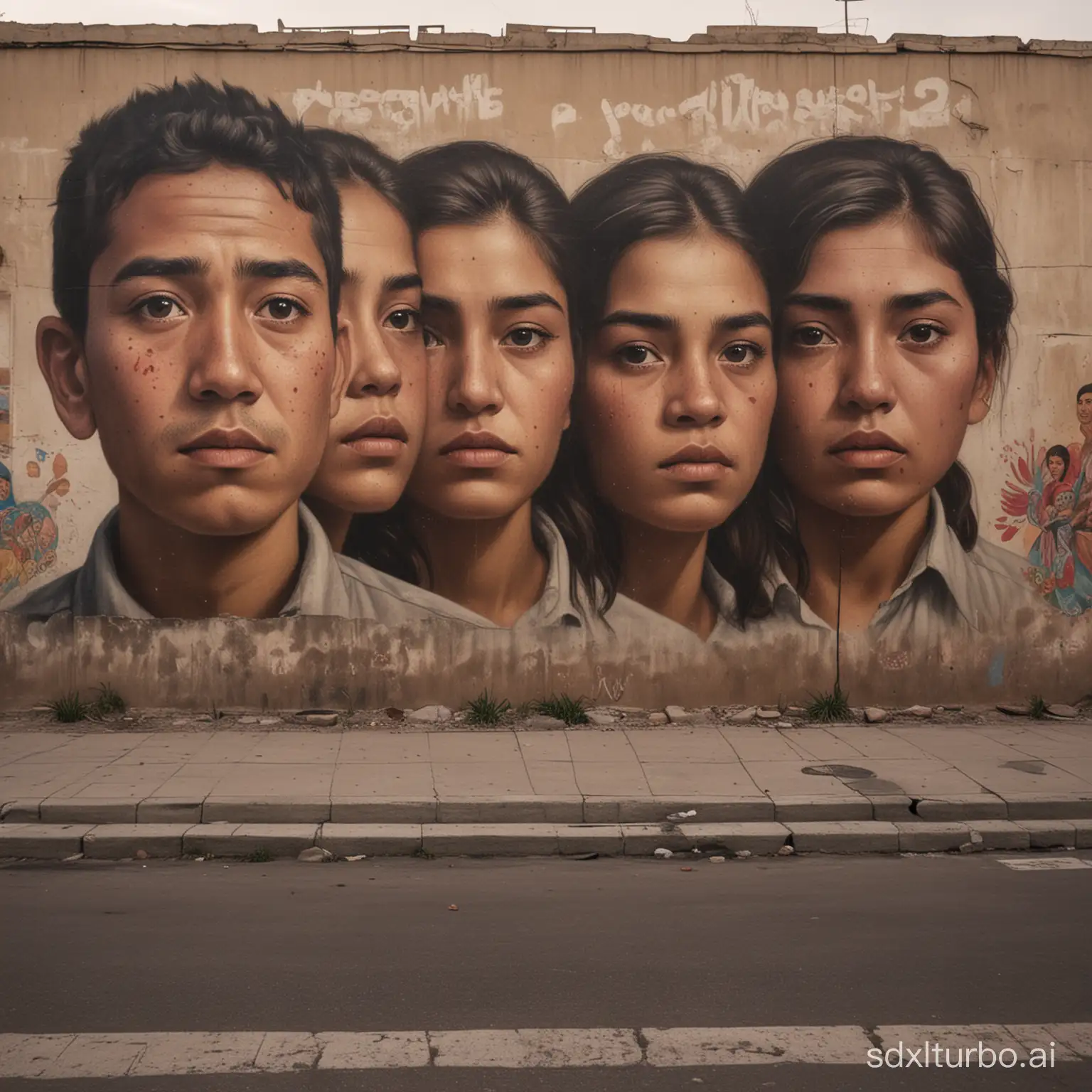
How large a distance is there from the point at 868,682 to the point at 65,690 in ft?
23.5

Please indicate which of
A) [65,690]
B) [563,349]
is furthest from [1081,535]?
[65,690]

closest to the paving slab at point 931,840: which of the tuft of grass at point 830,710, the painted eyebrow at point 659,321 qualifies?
the tuft of grass at point 830,710

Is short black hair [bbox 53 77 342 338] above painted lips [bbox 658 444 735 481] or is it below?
above

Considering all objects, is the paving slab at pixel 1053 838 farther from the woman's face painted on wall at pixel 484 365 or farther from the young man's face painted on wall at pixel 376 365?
the young man's face painted on wall at pixel 376 365

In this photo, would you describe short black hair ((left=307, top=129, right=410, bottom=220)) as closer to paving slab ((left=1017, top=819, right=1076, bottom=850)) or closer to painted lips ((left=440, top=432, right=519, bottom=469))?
painted lips ((left=440, top=432, right=519, bottom=469))

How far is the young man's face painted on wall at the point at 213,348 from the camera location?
11.0 m

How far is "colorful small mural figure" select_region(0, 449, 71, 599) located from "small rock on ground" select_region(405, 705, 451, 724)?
3.43 m

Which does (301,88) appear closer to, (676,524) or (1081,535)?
(676,524)

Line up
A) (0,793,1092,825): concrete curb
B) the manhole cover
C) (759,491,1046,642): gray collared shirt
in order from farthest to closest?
1. (759,491,1046,642): gray collared shirt
2. the manhole cover
3. (0,793,1092,825): concrete curb

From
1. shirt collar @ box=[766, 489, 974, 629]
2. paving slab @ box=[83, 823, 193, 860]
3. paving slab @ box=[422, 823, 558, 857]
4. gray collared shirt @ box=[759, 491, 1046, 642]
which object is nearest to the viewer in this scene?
paving slab @ box=[83, 823, 193, 860]

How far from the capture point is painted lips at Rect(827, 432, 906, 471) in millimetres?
11539

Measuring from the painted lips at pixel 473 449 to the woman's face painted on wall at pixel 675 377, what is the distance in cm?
84

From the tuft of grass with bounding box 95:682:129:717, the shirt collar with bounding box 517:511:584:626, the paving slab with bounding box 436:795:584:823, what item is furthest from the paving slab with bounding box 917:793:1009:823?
the tuft of grass with bounding box 95:682:129:717

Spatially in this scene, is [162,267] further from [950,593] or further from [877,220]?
[950,593]
